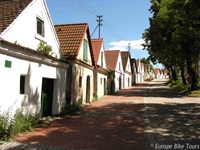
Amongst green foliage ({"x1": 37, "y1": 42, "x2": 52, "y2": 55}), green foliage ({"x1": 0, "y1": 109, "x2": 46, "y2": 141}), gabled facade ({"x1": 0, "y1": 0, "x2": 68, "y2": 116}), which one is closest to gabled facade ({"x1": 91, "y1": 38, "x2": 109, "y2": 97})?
A: gabled facade ({"x1": 0, "y1": 0, "x2": 68, "y2": 116})

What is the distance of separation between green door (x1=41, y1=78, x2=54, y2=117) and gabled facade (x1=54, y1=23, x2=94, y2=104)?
235cm

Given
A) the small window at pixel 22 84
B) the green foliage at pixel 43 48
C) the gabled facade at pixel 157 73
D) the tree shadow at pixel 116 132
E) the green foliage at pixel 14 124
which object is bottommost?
the tree shadow at pixel 116 132

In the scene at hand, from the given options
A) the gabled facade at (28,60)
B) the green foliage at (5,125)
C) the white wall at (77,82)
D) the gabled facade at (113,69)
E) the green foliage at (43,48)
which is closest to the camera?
the green foliage at (5,125)

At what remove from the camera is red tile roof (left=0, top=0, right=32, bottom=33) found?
985 centimetres

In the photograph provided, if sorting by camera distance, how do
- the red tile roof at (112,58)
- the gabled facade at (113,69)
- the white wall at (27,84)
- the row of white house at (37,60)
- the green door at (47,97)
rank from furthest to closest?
1. the red tile roof at (112,58)
2. the gabled facade at (113,69)
3. the green door at (47,97)
4. the row of white house at (37,60)
5. the white wall at (27,84)

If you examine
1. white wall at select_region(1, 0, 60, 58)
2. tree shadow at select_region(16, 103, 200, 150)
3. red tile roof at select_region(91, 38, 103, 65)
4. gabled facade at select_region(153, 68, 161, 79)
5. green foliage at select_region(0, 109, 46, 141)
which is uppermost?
gabled facade at select_region(153, 68, 161, 79)

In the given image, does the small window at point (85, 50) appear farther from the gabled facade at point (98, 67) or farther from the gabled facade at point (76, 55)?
the gabled facade at point (98, 67)

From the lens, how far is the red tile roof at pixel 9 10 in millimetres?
A: 9847

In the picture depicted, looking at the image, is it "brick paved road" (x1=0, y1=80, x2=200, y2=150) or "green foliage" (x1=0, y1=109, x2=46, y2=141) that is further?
"green foliage" (x1=0, y1=109, x2=46, y2=141)

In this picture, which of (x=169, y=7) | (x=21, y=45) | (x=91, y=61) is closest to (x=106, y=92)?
(x=91, y=61)

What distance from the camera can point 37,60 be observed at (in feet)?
37.6

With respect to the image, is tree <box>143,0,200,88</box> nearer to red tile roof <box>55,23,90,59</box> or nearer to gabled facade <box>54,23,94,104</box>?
gabled facade <box>54,23,94,104</box>

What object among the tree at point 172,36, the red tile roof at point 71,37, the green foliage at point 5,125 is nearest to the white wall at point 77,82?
the red tile roof at point 71,37

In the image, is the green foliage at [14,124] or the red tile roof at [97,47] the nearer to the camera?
the green foliage at [14,124]
